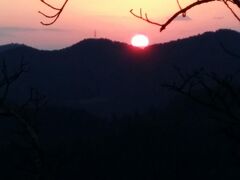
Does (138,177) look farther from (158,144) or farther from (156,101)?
(156,101)

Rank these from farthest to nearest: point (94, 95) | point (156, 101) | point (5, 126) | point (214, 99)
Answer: point (94, 95) < point (156, 101) < point (5, 126) < point (214, 99)

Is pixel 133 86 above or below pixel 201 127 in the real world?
below

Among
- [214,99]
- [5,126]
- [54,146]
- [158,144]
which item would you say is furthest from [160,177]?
[214,99]

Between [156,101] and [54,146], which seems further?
[156,101]

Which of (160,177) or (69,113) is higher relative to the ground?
(160,177)

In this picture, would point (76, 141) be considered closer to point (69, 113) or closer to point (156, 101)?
point (69, 113)

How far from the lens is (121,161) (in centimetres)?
8600

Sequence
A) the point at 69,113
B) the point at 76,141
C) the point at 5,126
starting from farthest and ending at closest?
the point at 69,113, the point at 5,126, the point at 76,141

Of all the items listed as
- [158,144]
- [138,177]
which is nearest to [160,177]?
[138,177]

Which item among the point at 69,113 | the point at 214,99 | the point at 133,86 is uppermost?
the point at 214,99

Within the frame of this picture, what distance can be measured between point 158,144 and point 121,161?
757 cm

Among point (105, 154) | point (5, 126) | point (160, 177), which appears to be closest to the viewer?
point (160, 177)

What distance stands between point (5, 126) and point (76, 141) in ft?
82.0

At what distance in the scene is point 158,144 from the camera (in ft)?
297
